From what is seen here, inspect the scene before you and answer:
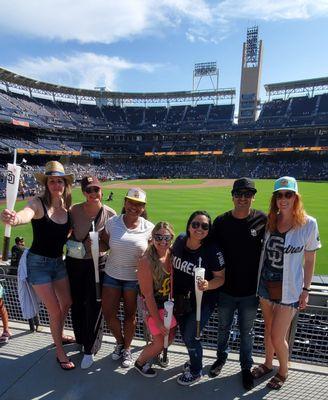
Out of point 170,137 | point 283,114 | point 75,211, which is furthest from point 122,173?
point 75,211

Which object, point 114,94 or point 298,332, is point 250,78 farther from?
point 298,332

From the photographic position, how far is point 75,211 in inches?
143

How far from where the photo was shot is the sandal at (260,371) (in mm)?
3311

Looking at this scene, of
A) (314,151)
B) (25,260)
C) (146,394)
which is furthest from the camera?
(314,151)

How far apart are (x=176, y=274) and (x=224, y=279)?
1.68 ft

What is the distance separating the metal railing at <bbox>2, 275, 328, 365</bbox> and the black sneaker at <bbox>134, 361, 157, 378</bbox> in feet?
2.71

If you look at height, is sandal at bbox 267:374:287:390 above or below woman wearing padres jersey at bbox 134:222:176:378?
below

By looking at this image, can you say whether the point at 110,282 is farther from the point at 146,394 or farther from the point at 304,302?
the point at 304,302

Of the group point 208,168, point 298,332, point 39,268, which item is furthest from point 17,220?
point 208,168

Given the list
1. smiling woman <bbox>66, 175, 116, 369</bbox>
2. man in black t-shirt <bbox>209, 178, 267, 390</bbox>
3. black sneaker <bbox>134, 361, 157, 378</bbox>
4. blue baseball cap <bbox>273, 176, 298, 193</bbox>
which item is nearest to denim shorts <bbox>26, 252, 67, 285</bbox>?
smiling woman <bbox>66, 175, 116, 369</bbox>

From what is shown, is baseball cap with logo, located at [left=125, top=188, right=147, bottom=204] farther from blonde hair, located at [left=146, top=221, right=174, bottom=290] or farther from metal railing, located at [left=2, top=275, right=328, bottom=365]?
metal railing, located at [left=2, top=275, right=328, bottom=365]

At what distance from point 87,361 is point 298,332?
9.57 ft

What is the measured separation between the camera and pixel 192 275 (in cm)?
318

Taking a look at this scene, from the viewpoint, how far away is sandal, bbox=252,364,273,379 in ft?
10.9
